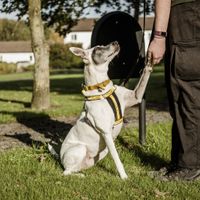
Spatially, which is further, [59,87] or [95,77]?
[59,87]

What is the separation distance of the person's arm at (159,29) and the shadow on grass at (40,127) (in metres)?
2.67

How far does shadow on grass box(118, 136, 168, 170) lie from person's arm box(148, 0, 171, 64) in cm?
160

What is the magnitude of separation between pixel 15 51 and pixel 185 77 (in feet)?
343

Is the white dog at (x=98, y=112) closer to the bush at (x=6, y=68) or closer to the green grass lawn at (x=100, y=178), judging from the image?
the green grass lawn at (x=100, y=178)

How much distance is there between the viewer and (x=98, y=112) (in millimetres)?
5207

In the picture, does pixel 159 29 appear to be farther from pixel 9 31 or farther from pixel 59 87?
pixel 9 31

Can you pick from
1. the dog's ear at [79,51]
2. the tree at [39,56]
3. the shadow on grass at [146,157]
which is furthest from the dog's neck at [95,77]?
the tree at [39,56]

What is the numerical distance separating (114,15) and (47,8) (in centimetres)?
1243

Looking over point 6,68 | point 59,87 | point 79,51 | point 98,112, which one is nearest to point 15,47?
point 6,68

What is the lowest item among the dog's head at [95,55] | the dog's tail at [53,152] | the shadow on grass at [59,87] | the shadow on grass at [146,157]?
the shadow on grass at [59,87]

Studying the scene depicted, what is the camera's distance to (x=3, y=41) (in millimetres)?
112500

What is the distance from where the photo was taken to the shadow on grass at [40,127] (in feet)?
26.5

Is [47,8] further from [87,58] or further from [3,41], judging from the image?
[3,41]

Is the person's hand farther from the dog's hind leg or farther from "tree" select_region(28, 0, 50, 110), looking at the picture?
"tree" select_region(28, 0, 50, 110)
